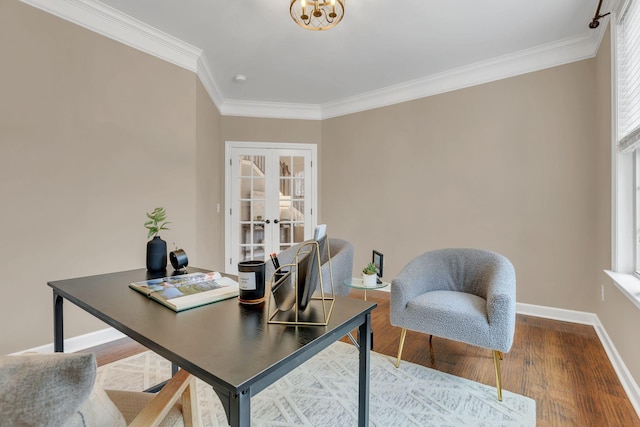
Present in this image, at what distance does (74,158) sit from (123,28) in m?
1.16

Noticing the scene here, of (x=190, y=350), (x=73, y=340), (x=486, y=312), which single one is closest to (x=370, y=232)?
(x=486, y=312)

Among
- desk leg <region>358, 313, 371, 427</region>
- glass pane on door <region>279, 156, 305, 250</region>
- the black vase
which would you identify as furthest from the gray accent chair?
glass pane on door <region>279, 156, 305, 250</region>

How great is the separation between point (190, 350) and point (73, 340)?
225cm

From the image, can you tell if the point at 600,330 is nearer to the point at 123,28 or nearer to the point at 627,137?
the point at 627,137

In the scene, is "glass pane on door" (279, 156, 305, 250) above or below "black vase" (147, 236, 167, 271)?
above

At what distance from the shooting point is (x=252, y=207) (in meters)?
4.53

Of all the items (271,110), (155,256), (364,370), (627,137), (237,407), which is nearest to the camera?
(237,407)

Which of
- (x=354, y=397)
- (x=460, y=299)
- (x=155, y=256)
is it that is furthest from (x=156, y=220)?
(x=460, y=299)

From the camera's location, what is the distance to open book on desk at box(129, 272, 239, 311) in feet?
3.85

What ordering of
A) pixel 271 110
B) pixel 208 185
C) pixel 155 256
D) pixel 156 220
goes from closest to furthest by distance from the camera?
pixel 155 256 < pixel 156 220 < pixel 208 185 < pixel 271 110

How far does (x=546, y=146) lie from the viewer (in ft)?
9.91

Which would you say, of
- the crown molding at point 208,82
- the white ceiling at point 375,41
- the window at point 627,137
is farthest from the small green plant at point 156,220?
the window at point 627,137

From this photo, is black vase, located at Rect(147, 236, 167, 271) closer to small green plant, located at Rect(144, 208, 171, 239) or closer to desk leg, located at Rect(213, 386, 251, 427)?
small green plant, located at Rect(144, 208, 171, 239)

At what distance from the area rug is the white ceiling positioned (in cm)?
263
